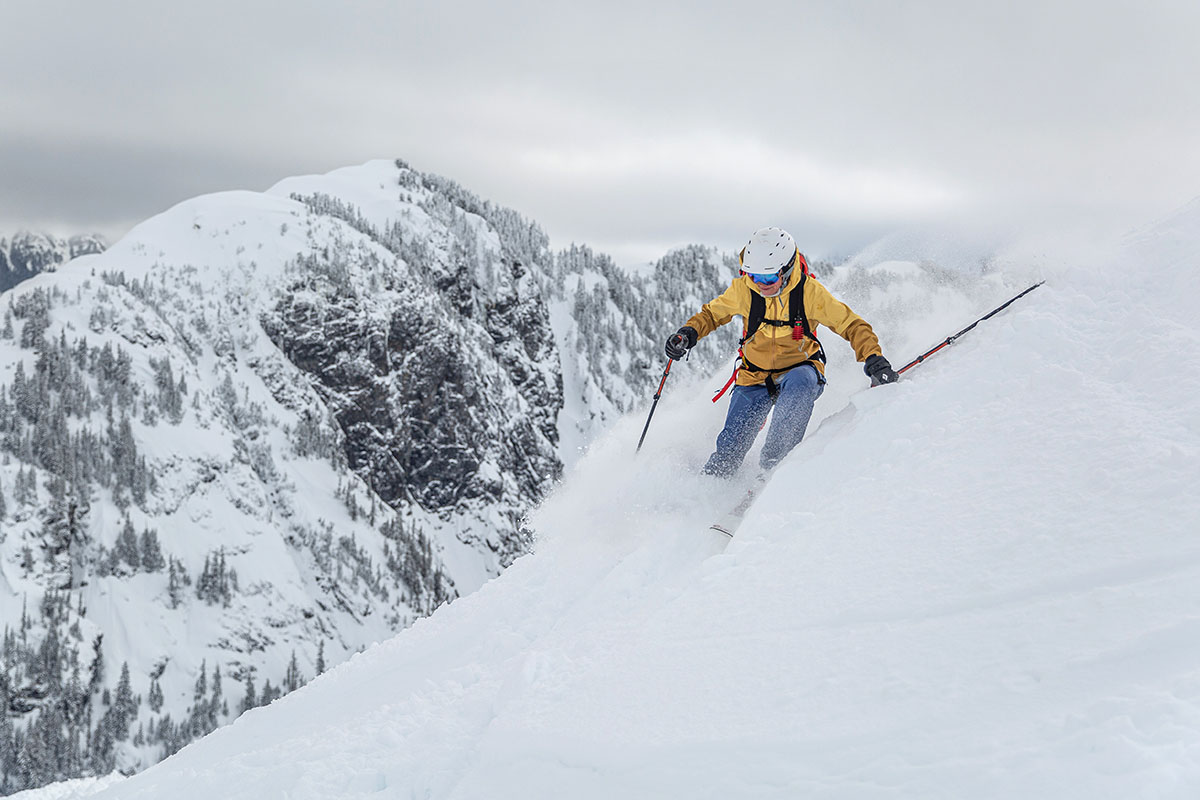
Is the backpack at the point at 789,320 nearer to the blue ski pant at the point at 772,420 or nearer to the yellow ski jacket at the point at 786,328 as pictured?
the yellow ski jacket at the point at 786,328

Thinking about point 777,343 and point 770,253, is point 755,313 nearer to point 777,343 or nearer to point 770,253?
point 777,343

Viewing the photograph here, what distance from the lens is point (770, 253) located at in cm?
720

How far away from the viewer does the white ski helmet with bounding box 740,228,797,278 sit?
7.17 metres

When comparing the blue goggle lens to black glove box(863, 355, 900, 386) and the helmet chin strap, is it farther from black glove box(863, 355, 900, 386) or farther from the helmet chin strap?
black glove box(863, 355, 900, 386)

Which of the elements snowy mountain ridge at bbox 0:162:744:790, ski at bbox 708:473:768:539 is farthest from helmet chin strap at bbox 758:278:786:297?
snowy mountain ridge at bbox 0:162:744:790

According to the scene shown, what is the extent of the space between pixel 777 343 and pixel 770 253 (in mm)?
879

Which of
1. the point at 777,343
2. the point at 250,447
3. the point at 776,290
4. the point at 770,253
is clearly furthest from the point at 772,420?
the point at 250,447

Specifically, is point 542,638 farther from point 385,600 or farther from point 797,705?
point 385,600

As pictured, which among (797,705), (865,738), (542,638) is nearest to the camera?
(865,738)

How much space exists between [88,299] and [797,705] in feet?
392

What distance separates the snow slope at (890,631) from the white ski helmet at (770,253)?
1.52m

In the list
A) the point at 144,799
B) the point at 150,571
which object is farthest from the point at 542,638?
the point at 150,571

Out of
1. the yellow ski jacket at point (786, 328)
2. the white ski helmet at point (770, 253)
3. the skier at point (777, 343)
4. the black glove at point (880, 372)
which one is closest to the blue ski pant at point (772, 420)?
the skier at point (777, 343)

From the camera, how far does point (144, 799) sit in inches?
224
